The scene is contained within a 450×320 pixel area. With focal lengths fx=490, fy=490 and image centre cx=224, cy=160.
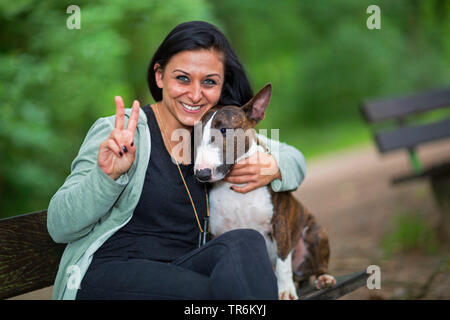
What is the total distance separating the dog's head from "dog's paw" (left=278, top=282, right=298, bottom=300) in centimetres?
70

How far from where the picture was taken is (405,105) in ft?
17.9

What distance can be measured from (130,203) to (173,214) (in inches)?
9.6

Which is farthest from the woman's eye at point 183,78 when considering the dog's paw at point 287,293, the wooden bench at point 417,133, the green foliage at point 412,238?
the green foliage at point 412,238

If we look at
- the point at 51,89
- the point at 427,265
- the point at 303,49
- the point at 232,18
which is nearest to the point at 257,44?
the point at 303,49

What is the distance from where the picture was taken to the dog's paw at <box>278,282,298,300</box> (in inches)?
102

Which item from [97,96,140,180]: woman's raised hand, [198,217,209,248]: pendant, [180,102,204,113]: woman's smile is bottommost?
[198,217,209,248]: pendant

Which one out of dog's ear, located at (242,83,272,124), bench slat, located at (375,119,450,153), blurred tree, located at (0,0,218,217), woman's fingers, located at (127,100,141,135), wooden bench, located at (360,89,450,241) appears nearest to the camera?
woman's fingers, located at (127,100,141,135)

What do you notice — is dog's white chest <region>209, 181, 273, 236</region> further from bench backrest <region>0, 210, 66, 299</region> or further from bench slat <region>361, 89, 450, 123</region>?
bench slat <region>361, 89, 450, 123</region>

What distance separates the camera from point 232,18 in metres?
10.1

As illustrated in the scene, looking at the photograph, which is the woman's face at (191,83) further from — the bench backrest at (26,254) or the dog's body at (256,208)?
the bench backrest at (26,254)

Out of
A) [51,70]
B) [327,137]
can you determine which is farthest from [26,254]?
[327,137]

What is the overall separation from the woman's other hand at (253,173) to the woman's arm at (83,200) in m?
0.70

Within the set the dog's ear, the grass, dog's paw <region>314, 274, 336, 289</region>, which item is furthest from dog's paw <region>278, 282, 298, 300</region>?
the grass

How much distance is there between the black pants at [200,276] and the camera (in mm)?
1962
